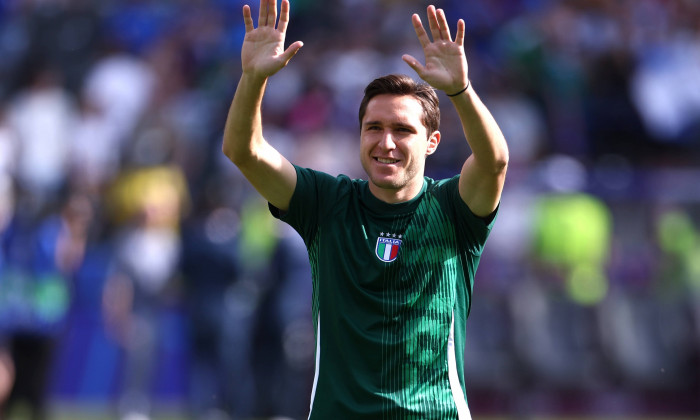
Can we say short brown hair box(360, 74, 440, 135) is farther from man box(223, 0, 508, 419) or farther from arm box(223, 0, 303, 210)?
arm box(223, 0, 303, 210)

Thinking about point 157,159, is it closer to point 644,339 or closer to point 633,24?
point 644,339

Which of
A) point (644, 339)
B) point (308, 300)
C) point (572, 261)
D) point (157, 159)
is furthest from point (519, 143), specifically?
point (157, 159)

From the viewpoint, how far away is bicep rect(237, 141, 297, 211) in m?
4.12

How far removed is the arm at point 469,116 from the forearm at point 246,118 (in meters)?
0.61

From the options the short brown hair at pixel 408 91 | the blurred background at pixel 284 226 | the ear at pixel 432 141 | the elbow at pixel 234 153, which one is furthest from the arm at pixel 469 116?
the blurred background at pixel 284 226

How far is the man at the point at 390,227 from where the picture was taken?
400 centimetres

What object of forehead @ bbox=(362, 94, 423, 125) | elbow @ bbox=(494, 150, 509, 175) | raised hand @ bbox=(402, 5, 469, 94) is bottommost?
elbow @ bbox=(494, 150, 509, 175)

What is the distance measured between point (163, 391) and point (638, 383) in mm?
5262

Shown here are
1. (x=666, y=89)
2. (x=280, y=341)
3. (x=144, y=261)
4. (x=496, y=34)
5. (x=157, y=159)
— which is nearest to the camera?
(x=280, y=341)

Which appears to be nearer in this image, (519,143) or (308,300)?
(308,300)

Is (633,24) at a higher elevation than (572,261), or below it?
higher

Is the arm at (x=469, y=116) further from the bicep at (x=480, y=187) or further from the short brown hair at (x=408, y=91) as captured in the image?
the short brown hair at (x=408, y=91)

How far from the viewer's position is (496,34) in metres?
14.4

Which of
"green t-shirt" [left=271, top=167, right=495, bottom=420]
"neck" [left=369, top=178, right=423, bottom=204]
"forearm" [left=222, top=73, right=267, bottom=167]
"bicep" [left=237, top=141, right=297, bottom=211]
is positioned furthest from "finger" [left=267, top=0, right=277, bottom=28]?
"neck" [left=369, top=178, right=423, bottom=204]
